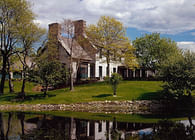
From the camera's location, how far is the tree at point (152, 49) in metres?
47.8

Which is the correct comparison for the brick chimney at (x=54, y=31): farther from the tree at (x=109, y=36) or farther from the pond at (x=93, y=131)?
the pond at (x=93, y=131)

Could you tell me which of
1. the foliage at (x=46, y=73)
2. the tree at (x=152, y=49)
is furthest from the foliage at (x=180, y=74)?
the tree at (x=152, y=49)

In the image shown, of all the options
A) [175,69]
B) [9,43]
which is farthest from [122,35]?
[9,43]

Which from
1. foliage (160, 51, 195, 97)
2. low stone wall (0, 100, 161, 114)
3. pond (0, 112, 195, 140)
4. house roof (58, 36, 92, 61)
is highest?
house roof (58, 36, 92, 61)

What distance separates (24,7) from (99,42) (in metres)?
13.2

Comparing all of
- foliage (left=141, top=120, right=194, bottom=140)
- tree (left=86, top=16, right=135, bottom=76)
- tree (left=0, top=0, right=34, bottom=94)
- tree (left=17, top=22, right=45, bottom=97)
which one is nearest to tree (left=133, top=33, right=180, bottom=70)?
tree (left=86, top=16, right=135, bottom=76)

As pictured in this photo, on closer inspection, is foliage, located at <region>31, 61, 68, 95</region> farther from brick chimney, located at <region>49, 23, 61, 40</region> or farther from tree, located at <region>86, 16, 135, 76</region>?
tree, located at <region>86, 16, 135, 76</region>

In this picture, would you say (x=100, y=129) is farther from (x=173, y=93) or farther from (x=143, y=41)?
(x=143, y=41)

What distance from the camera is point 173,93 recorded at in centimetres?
2406

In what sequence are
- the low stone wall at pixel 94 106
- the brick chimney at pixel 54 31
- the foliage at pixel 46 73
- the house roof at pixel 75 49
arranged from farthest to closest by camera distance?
the house roof at pixel 75 49, the brick chimney at pixel 54 31, the foliage at pixel 46 73, the low stone wall at pixel 94 106

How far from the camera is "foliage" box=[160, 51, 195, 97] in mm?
24203

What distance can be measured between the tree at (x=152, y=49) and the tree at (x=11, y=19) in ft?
92.5

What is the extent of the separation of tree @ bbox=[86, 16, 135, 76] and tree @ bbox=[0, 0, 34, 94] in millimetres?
11114

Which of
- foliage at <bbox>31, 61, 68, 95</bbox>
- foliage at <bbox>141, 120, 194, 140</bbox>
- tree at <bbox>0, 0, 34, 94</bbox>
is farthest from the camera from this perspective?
tree at <bbox>0, 0, 34, 94</bbox>
